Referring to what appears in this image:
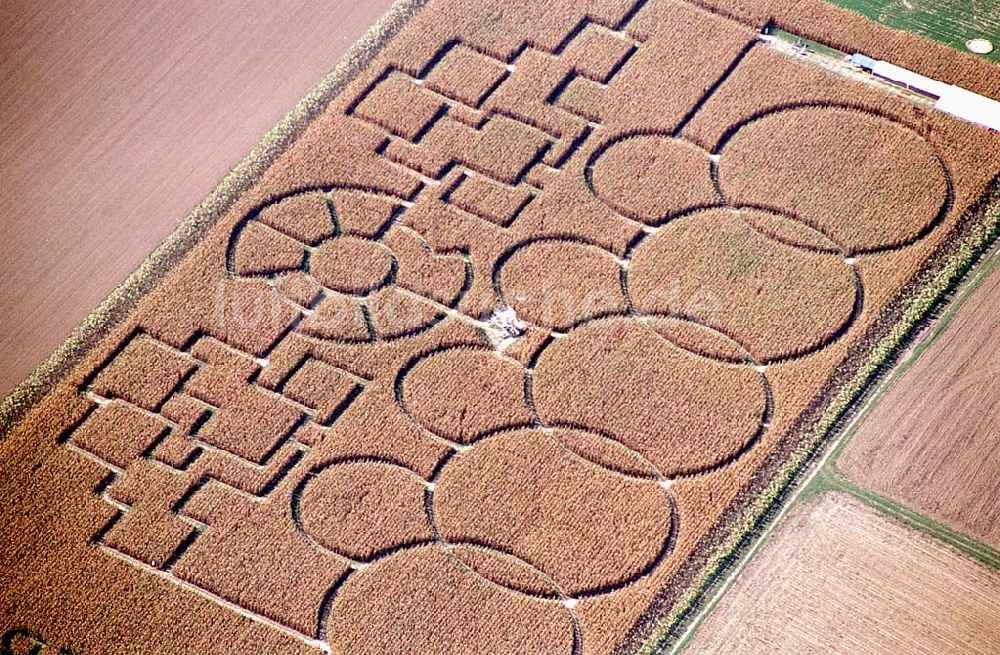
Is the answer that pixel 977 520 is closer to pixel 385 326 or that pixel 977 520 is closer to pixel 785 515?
pixel 785 515

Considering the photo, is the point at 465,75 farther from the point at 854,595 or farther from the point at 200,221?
the point at 854,595

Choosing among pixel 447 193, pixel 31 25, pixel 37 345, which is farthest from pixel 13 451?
pixel 31 25

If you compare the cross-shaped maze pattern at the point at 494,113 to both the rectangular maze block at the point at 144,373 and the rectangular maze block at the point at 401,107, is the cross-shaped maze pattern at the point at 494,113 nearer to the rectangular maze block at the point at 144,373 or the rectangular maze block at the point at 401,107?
the rectangular maze block at the point at 401,107

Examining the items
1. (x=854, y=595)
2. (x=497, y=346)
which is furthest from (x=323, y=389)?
(x=854, y=595)

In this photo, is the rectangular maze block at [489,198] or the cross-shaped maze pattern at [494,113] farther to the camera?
the cross-shaped maze pattern at [494,113]

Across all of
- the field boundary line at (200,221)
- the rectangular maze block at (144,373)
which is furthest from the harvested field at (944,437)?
the field boundary line at (200,221)

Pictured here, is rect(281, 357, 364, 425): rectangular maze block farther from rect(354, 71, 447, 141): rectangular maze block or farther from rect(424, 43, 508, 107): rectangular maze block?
rect(424, 43, 508, 107): rectangular maze block

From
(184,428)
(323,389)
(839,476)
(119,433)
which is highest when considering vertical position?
(839,476)
